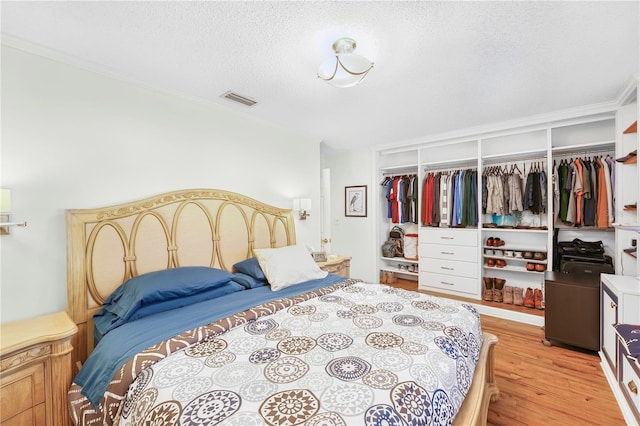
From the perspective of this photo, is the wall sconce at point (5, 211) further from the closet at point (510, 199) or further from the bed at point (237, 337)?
the closet at point (510, 199)

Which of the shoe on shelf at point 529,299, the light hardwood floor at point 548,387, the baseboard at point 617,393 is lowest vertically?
the light hardwood floor at point 548,387

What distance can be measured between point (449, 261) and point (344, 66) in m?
3.14

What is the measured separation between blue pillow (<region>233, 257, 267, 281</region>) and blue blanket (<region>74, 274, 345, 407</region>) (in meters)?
0.40

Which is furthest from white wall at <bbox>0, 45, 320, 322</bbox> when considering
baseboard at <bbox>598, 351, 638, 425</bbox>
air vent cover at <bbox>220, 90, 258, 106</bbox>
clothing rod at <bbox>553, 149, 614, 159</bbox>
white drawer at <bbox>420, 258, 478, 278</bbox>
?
clothing rod at <bbox>553, 149, 614, 159</bbox>

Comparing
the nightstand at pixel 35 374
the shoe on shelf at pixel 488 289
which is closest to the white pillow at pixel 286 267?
the nightstand at pixel 35 374

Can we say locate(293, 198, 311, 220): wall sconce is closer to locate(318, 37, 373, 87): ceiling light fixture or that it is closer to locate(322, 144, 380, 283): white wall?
locate(322, 144, 380, 283): white wall

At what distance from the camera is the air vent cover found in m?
2.44

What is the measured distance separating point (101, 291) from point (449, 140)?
413cm

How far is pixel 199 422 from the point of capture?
834mm

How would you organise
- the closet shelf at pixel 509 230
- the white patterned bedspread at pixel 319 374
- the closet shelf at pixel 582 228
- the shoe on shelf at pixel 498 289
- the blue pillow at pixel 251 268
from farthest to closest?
the shoe on shelf at pixel 498 289
the closet shelf at pixel 509 230
the closet shelf at pixel 582 228
the blue pillow at pixel 251 268
the white patterned bedspread at pixel 319 374

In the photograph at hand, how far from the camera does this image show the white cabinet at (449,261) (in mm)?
3691

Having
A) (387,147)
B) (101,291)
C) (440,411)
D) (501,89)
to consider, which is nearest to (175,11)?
(101,291)

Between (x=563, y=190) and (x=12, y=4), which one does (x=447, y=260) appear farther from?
(x=12, y=4)

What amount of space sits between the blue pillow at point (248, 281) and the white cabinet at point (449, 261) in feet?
8.72
